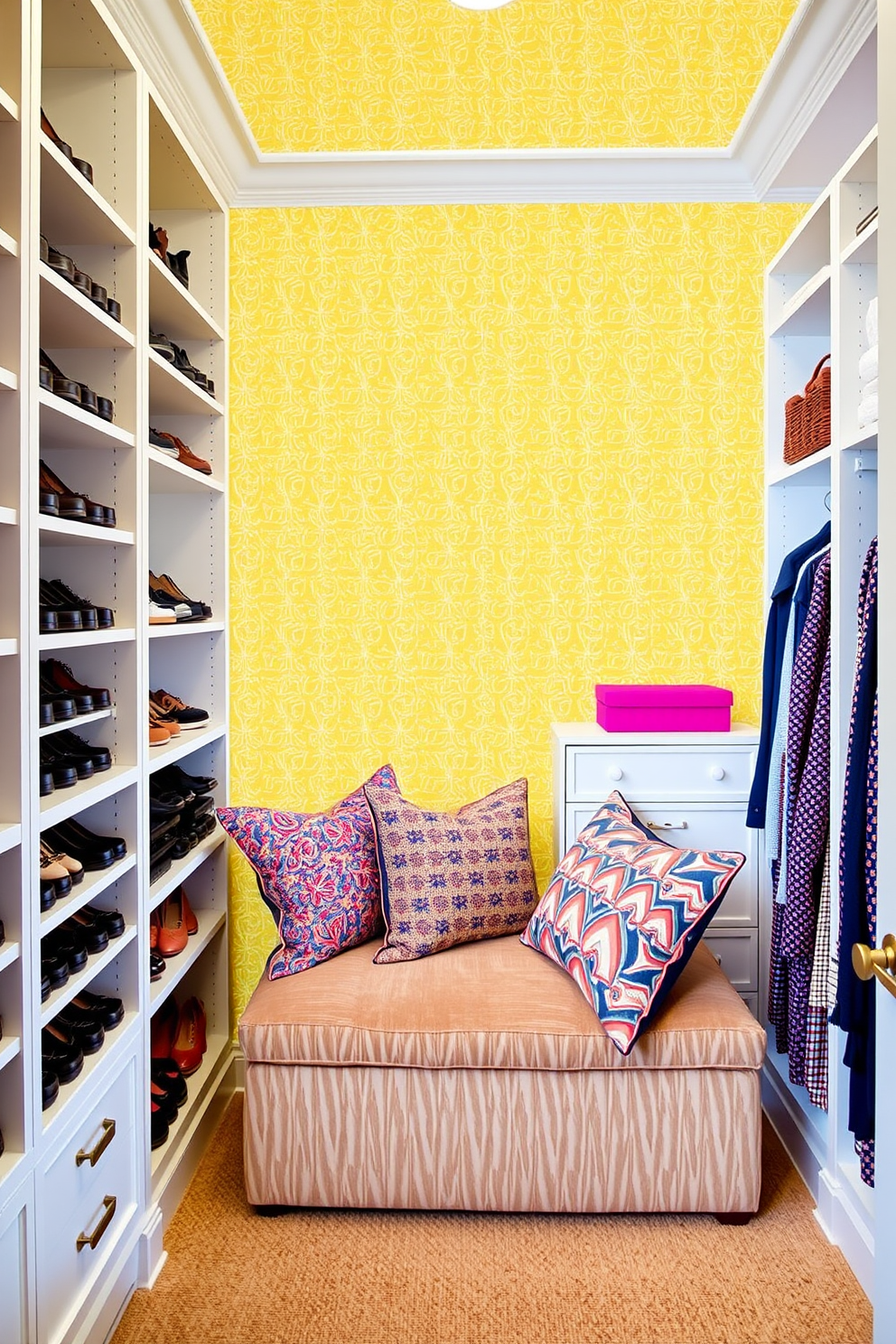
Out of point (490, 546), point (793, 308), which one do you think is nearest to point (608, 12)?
point (793, 308)

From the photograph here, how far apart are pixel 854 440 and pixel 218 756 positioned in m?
1.90

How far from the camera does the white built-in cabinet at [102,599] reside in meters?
1.46

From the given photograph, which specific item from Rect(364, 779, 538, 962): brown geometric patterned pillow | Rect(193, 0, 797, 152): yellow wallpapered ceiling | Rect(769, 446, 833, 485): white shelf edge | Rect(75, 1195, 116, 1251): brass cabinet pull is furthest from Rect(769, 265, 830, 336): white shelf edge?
Rect(75, 1195, 116, 1251): brass cabinet pull

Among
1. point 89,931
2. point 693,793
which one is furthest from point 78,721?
point 693,793

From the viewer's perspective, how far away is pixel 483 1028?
6.91ft

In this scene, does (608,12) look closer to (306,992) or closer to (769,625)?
(769,625)

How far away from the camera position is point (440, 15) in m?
2.83

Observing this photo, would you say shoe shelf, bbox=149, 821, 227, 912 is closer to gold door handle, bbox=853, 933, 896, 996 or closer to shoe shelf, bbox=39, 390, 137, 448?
shoe shelf, bbox=39, 390, 137, 448

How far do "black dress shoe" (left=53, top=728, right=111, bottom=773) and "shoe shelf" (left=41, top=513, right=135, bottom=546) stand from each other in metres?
0.38

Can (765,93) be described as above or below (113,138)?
above

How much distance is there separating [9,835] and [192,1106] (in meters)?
1.36

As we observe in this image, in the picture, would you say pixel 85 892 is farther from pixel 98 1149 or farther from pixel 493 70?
pixel 493 70

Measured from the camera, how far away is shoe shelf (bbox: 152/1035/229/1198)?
2178 millimetres

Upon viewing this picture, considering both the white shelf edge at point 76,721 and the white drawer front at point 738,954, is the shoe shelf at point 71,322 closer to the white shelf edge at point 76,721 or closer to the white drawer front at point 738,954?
the white shelf edge at point 76,721
